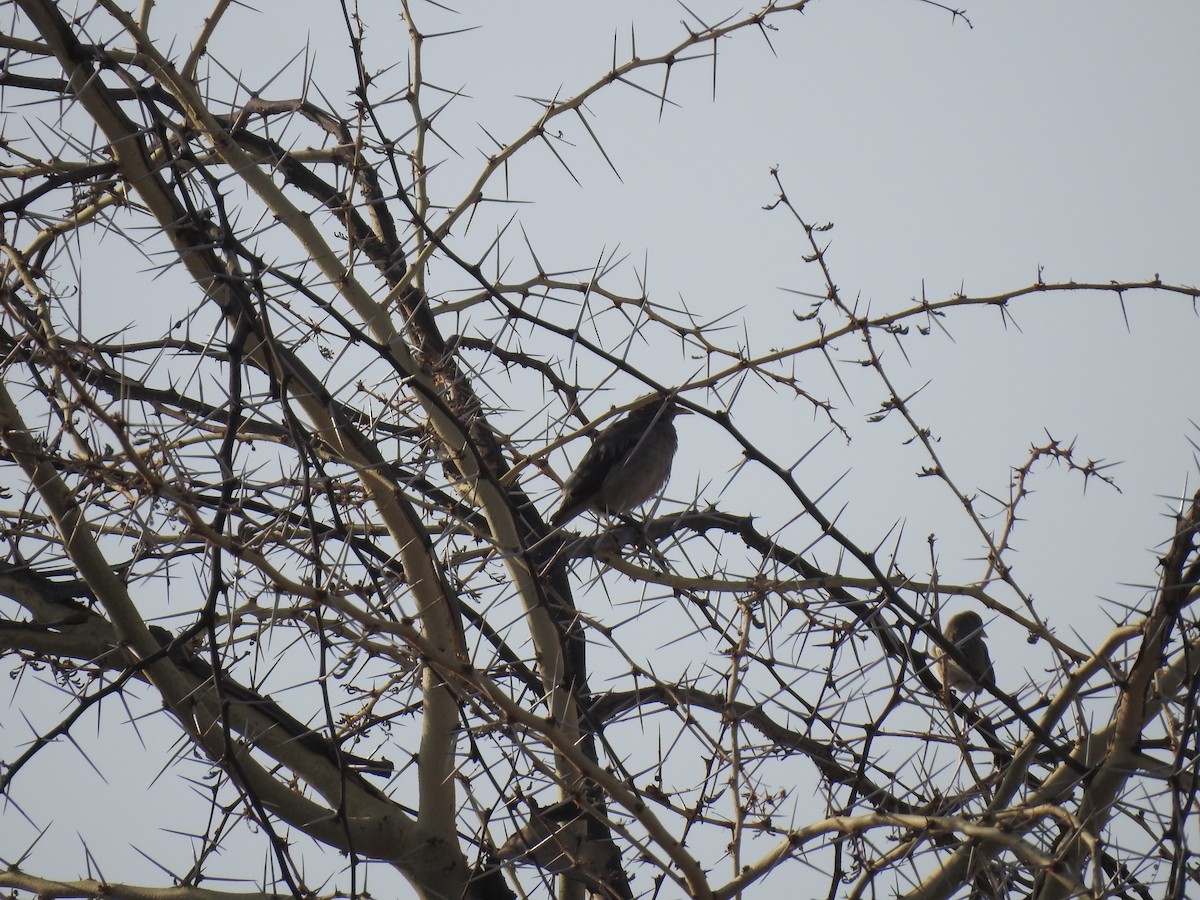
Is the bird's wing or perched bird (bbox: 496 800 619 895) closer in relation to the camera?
perched bird (bbox: 496 800 619 895)

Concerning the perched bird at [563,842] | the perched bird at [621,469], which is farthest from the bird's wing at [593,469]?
the perched bird at [563,842]

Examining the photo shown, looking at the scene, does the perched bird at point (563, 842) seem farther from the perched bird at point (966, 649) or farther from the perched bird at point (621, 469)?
the perched bird at point (966, 649)

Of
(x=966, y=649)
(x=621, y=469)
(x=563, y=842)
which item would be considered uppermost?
(x=621, y=469)

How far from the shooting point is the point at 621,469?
746cm

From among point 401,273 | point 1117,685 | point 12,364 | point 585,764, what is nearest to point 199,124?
point 12,364

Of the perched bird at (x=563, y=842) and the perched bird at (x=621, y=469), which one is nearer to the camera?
the perched bird at (x=563, y=842)

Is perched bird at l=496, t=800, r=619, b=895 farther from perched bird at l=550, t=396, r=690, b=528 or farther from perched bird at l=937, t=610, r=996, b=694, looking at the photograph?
perched bird at l=937, t=610, r=996, b=694

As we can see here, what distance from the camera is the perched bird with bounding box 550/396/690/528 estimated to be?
745cm

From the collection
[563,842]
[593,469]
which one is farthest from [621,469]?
[563,842]

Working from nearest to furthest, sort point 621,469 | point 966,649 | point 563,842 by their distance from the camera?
point 563,842
point 621,469
point 966,649

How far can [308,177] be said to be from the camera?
4750mm

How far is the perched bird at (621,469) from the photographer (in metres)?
7.45

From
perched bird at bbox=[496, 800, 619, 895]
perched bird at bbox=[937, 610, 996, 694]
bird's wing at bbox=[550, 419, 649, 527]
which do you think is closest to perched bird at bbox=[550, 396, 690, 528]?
bird's wing at bbox=[550, 419, 649, 527]

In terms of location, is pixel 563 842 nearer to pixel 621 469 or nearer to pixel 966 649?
pixel 621 469
